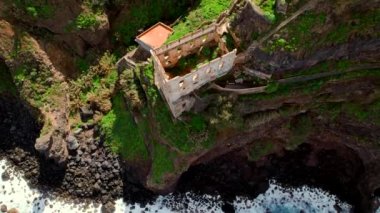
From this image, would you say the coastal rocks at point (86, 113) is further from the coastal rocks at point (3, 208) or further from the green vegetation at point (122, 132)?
the coastal rocks at point (3, 208)

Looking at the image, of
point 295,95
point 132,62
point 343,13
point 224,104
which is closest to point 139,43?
point 132,62

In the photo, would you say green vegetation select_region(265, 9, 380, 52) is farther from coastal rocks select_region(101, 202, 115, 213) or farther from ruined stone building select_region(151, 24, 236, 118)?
coastal rocks select_region(101, 202, 115, 213)

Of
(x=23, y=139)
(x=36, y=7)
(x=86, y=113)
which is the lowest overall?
(x=23, y=139)

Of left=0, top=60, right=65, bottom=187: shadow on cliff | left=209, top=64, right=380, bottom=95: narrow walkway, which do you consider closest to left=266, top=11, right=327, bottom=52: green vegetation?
left=209, top=64, right=380, bottom=95: narrow walkway

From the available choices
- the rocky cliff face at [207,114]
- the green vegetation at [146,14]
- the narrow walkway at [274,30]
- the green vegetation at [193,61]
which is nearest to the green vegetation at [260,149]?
the rocky cliff face at [207,114]

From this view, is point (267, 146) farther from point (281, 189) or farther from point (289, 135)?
point (281, 189)

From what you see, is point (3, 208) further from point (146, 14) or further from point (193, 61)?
point (193, 61)

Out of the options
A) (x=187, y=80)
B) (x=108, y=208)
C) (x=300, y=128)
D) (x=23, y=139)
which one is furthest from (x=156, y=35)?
(x=23, y=139)
